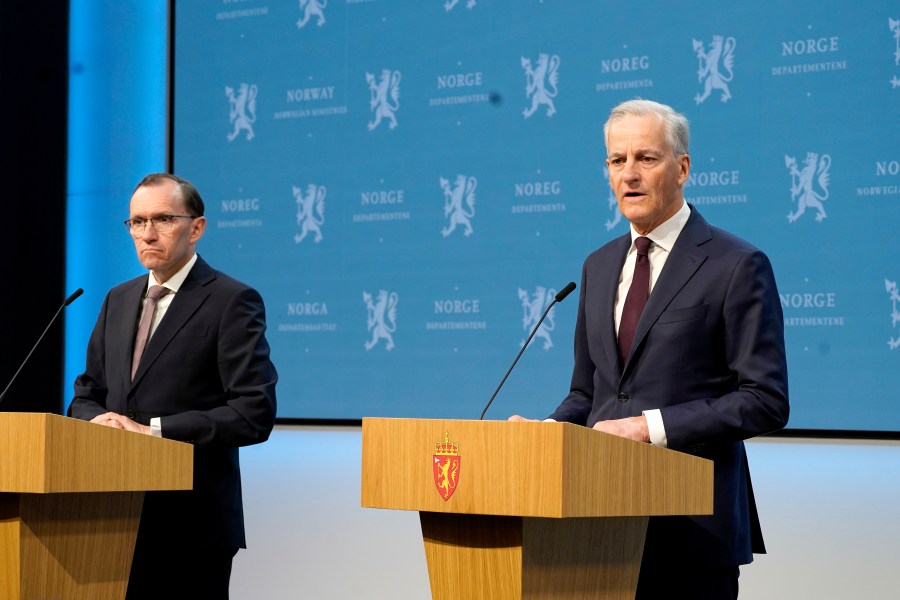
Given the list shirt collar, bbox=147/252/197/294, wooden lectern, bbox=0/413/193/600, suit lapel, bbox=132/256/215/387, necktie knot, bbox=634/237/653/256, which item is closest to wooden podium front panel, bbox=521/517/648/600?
necktie knot, bbox=634/237/653/256

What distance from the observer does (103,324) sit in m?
3.15

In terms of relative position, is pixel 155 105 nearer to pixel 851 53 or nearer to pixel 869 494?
pixel 851 53

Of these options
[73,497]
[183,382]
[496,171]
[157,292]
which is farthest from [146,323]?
[496,171]

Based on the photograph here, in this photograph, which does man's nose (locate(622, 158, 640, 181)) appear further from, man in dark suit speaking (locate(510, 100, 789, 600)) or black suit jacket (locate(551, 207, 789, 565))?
black suit jacket (locate(551, 207, 789, 565))

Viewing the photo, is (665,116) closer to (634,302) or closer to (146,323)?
(634,302)

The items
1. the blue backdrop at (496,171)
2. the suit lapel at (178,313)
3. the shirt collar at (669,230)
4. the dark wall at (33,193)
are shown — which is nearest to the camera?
the shirt collar at (669,230)

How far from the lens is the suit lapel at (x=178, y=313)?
298 cm

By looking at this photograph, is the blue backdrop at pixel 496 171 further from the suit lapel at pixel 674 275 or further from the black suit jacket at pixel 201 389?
the suit lapel at pixel 674 275

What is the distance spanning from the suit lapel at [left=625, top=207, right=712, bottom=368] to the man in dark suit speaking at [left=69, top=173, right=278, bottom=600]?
1067 millimetres

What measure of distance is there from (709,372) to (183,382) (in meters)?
1.36

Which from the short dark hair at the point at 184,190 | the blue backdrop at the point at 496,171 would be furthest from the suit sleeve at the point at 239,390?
the blue backdrop at the point at 496,171

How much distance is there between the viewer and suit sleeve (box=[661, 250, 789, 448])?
212cm

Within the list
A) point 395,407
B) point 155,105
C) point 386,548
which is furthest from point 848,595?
point 155,105

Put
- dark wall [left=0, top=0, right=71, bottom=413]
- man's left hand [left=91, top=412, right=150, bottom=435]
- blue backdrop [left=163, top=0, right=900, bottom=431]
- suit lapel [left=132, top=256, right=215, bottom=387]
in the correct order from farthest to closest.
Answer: dark wall [left=0, top=0, right=71, bottom=413] < blue backdrop [left=163, top=0, right=900, bottom=431] < suit lapel [left=132, top=256, right=215, bottom=387] < man's left hand [left=91, top=412, right=150, bottom=435]
